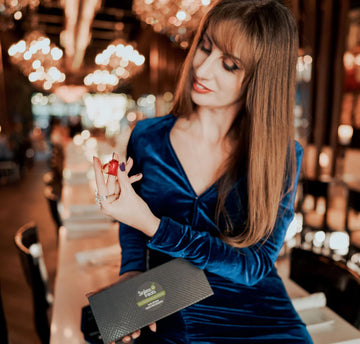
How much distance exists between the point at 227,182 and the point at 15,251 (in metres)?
3.46

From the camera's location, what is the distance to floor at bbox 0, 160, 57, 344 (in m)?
2.47

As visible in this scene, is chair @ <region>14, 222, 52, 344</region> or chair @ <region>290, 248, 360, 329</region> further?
chair @ <region>14, 222, 52, 344</region>

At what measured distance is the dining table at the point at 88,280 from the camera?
1.03 meters

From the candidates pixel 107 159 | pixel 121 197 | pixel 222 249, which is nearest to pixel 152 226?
pixel 121 197

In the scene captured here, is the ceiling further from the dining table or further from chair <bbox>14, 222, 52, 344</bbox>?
chair <bbox>14, 222, 52, 344</bbox>

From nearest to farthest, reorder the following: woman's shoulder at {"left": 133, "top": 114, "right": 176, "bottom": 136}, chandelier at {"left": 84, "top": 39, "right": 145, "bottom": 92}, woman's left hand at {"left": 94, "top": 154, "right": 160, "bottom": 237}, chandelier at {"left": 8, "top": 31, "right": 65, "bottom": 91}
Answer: woman's left hand at {"left": 94, "top": 154, "right": 160, "bottom": 237}
woman's shoulder at {"left": 133, "top": 114, "right": 176, "bottom": 136}
chandelier at {"left": 8, "top": 31, "right": 65, "bottom": 91}
chandelier at {"left": 84, "top": 39, "right": 145, "bottom": 92}

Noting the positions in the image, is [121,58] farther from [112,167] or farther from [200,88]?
[112,167]

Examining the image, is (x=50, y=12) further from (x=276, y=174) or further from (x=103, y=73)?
(x=276, y=174)

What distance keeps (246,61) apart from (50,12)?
31.8 ft

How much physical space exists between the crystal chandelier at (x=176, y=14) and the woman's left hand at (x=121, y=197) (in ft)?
7.63

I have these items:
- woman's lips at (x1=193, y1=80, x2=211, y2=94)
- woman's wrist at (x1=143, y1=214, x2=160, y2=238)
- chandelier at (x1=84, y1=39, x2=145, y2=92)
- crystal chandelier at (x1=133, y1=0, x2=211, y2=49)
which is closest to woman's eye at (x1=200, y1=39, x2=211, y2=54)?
woman's lips at (x1=193, y1=80, x2=211, y2=94)

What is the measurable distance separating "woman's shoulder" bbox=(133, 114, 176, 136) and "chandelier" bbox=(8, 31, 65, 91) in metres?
5.84

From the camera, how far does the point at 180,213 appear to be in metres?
1.15

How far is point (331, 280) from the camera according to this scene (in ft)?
4.48
